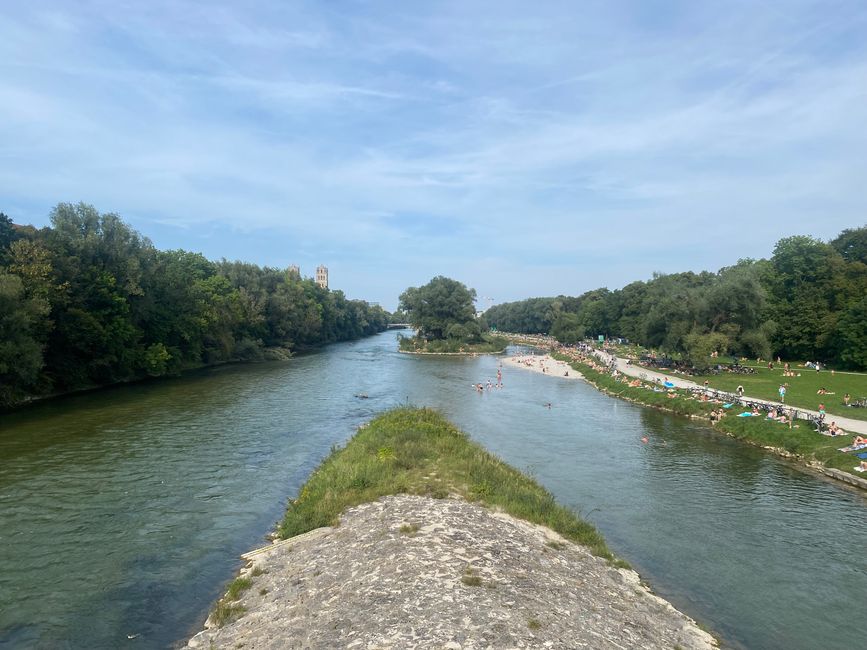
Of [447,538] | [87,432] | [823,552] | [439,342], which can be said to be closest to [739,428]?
[823,552]

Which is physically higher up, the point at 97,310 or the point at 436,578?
the point at 97,310

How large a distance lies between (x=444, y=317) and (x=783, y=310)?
7291cm

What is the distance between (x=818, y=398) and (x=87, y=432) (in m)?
55.4

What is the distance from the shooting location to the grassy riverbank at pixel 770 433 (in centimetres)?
3045

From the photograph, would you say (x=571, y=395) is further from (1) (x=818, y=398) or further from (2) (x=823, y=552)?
(2) (x=823, y=552)

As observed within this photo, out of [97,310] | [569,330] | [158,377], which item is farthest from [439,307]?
[97,310]

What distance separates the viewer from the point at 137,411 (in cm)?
4166

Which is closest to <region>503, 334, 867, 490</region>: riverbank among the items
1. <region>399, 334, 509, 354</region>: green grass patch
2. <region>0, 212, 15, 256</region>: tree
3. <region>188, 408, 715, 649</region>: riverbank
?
<region>188, 408, 715, 649</region>: riverbank

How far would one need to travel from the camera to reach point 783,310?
79062mm

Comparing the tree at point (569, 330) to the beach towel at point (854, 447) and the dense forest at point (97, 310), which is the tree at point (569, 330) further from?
the beach towel at point (854, 447)

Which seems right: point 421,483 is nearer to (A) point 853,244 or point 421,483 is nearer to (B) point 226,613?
(B) point 226,613

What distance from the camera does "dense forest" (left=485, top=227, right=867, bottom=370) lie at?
62219 mm

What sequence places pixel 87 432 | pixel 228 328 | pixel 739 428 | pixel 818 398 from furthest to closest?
1. pixel 228 328
2. pixel 818 398
3. pixel 739 428
4. pixel 87 432

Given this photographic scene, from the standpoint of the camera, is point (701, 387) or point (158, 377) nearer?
point (701, 387)
